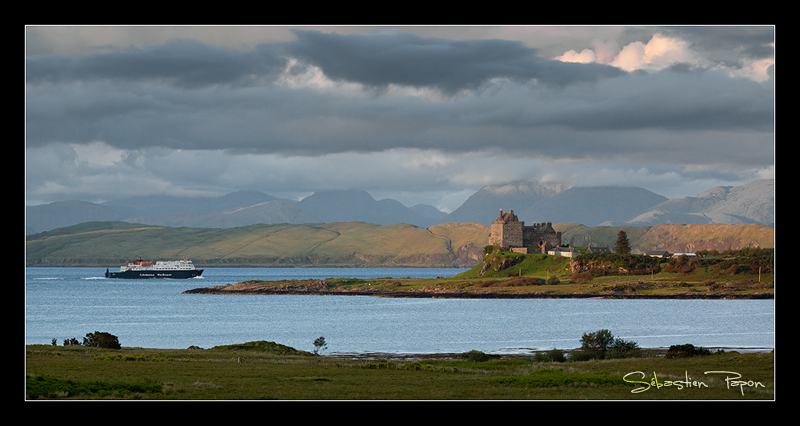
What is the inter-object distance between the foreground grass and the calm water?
2085 centimetres

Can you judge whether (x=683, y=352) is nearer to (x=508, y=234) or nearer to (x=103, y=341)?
(x=103, y=341)

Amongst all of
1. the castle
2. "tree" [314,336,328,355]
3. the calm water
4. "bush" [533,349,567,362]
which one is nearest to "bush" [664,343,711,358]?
"bush" [533,349,567,362]

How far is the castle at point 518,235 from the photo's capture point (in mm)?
186750

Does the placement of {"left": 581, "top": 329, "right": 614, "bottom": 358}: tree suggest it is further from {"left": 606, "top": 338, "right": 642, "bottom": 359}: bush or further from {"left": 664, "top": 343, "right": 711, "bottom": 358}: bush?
{"left": 664, "top": 343, "right": 711, "bottom": 358}: bush

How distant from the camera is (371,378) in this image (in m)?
37.3

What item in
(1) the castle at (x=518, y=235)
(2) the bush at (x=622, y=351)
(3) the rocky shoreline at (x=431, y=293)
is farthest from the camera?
(1) the castle at (x=518, y=235)

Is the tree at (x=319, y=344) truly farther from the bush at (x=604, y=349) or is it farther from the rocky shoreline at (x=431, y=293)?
the rocky shoreline at (x=431, y=293)

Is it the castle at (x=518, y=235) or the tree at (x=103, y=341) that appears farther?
the castle at (x=518, y=235)

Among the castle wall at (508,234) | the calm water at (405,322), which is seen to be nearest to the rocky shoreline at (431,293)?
the calm water at (405,322)

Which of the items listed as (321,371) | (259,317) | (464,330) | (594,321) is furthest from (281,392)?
(259,317)

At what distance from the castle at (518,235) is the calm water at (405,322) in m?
46.2

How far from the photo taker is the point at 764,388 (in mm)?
30312
